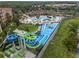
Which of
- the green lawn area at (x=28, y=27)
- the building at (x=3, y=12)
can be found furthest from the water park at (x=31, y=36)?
the building at (x=3, y=12)

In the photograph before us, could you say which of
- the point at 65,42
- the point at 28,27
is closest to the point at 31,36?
the point at 28,27

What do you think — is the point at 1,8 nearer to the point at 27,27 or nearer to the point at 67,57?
the point at 27,27

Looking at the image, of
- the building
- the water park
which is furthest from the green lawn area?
the building

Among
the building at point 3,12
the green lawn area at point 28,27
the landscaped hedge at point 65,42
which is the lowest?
the landscaped hedge at point 65,42

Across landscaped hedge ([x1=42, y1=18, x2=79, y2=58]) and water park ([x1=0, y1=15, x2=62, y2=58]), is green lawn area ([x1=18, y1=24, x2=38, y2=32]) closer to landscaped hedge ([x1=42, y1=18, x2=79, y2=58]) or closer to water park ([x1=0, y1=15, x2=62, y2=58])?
water park ([x1=0, y1=15, x2=62, y2=58])

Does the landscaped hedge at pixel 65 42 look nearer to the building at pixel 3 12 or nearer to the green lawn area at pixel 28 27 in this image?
the green lawn area at pixel 28 27

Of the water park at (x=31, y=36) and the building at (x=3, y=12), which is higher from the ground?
the building at (x=3, y=12)
